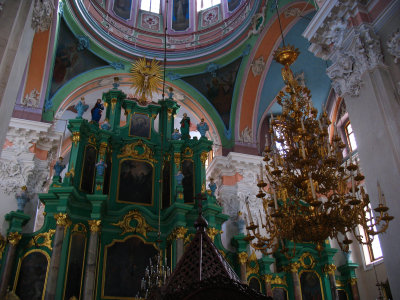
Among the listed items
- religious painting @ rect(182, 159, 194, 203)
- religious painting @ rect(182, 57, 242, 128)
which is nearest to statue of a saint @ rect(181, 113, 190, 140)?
religious painting @ rect(182, 159, 194, 203)

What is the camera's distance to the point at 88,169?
11922mm

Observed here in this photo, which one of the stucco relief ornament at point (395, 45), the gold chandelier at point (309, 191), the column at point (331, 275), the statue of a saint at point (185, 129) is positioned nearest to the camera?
the gold chandelier at point (309, 191)

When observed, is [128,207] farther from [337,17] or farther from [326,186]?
[337,17]

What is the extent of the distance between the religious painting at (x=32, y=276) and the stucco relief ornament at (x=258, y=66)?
402 inches

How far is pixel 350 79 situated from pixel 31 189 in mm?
9497

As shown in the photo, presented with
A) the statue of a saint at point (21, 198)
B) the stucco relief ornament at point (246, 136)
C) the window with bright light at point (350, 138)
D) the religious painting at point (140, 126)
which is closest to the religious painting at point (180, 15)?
the stucco relief ornament at point (246, 136)

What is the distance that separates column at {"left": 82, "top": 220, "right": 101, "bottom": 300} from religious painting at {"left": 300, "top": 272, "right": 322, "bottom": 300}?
6151mm

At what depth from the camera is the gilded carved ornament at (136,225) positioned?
36.8 ft

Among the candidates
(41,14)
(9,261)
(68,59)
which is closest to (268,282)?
(9,261)

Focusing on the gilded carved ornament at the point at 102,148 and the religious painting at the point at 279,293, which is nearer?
the religious painting at the point at 279,293

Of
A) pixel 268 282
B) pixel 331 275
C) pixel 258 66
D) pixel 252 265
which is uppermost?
pixel 258 66

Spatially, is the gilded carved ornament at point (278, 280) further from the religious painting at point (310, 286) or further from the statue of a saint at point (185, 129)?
the statue of a saint at point (185, 129)

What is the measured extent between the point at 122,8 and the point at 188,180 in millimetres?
9084

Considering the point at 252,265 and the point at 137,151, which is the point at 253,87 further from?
the point at 252,265
